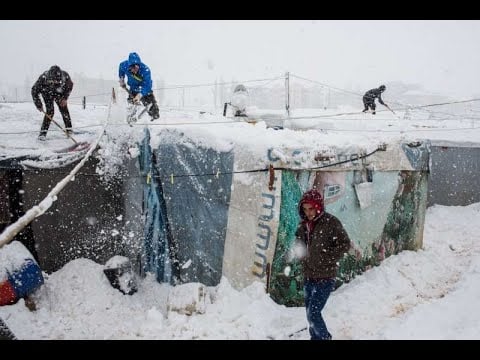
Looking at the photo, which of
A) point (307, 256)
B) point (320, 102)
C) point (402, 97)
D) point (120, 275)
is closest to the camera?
point (307, 256)

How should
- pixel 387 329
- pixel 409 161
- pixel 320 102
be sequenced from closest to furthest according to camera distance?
pixel 387 329, pixel 409 161, pixel 320 102

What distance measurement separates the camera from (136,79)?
768 centimetres

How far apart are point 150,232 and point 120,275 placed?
89cm

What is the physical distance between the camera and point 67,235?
6602mm

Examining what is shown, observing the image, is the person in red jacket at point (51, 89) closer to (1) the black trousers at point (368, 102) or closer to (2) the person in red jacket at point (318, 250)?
(2) the person in red jacket at point (318, 250)

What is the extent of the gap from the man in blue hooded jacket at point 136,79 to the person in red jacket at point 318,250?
4858 mm

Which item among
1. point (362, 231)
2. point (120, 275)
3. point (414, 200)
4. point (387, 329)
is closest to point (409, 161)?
point (414, 200)

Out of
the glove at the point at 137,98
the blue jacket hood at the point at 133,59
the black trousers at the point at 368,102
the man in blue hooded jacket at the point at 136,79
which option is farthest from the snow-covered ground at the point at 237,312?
the black trousers at the point at 368,102

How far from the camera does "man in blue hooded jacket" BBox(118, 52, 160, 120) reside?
7.49 meters

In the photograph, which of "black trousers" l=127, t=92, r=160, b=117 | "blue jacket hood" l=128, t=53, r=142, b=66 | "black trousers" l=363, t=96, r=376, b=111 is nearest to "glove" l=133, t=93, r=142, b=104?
"black trousers" l=127, t=92, r=160, b=117

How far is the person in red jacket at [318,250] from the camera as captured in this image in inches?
170

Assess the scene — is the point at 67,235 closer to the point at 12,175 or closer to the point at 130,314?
the point at 12,175

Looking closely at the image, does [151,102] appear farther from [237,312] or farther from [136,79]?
[237,312]

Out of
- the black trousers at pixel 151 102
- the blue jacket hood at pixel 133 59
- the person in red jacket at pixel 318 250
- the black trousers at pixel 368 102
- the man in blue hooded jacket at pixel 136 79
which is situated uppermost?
the black trousers at pixel 368 102
